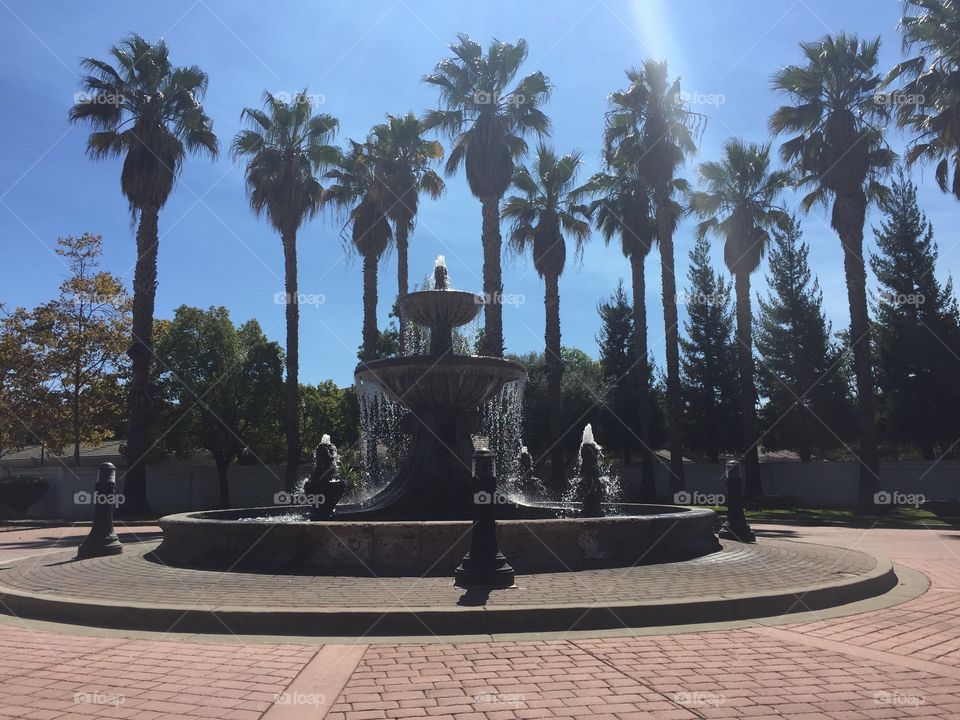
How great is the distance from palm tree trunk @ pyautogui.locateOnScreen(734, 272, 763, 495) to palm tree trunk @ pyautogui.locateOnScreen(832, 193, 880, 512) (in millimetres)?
4419

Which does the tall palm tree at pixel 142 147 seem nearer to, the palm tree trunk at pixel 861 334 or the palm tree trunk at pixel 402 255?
the palm tree trunk at pixel 402 255

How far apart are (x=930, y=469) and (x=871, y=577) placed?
79.5 feet

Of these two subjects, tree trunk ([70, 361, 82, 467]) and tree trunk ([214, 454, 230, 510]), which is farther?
tree trunk ([214, 454, 230, 510])

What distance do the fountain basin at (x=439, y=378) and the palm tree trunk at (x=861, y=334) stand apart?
16.1 metres

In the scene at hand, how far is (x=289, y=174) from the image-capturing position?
2672 cm

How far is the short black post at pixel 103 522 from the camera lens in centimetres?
1045

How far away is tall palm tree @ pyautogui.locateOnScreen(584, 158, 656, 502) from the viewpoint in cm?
2934

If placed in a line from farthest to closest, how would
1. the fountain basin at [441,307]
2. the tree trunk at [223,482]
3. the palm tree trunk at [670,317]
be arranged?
the tree trunk at [223,482], the palm tree trunk at [670,317], the fountain basin at [441,307]
